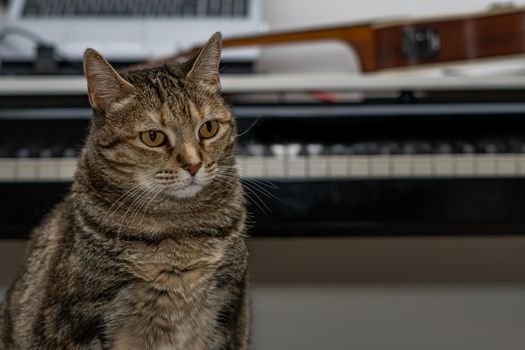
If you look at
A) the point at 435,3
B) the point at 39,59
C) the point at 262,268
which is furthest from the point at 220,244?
the point at 435,3

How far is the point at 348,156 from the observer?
1.25m

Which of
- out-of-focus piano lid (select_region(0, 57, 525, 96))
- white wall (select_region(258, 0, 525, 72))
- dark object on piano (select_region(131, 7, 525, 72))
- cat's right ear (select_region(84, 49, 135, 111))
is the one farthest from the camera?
white wall (select_region(258, 0, 525, 72))

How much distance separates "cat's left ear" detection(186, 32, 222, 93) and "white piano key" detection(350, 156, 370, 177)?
0.34 m

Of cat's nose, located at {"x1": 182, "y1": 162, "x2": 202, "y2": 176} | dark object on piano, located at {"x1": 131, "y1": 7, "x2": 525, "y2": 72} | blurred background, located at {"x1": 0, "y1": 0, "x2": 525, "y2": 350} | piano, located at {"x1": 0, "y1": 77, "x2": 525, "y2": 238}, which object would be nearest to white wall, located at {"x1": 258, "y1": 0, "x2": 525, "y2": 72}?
blurred background, located at {"x1": 0, "y1": 0, "x2": 525, "y2": 350}

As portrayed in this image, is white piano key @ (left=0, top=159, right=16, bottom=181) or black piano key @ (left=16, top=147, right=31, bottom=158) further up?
black piano key @ (left=16, top=147, right=31, bottom=158)

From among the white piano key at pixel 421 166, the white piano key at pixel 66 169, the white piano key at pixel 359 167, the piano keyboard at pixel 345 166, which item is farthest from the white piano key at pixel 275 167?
the white piano key at pixel 66 169

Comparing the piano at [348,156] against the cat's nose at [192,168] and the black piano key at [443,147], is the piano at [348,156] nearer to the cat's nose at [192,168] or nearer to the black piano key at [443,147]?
the black piano key at [443,147]

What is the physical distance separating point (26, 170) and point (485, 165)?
756mm

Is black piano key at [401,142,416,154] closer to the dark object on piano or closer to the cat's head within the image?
the dark object on piano

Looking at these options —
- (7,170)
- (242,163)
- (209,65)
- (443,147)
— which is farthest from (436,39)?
(7,170)

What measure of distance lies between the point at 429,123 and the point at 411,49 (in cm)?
16

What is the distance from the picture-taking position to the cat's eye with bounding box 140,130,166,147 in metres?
0.91

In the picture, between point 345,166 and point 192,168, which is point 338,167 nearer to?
point 345,166

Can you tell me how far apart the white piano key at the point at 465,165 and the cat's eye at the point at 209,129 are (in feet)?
1.58
